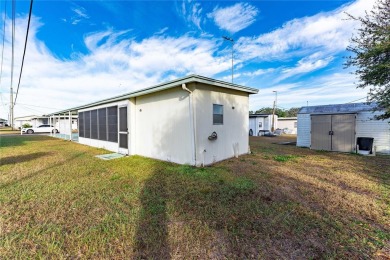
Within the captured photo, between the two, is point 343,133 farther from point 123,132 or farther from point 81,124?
point 81,124

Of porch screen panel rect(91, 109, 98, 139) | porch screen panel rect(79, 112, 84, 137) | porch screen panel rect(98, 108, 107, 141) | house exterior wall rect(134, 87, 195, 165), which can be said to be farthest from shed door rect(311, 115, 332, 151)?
porch screen panel rect(79, 112, 84, 137)

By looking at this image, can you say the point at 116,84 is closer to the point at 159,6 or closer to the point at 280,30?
the point at 159,6

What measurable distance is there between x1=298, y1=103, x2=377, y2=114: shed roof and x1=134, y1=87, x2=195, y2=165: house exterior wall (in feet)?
29.9

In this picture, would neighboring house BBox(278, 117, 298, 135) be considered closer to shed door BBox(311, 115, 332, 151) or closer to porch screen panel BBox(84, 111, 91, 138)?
shed door BBox(311, 115, 332, 151)

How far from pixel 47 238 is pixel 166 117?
4.72 m

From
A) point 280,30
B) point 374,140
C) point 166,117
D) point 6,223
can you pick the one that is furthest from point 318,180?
point 280,30

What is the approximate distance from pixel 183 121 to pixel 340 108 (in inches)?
387

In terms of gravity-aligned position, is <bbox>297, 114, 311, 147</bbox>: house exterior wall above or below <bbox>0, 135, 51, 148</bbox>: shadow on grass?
above

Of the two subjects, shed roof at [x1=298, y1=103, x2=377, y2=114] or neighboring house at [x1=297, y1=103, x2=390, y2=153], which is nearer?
neighboring house at [x1=297, y1=103, x2=390, y2=153]

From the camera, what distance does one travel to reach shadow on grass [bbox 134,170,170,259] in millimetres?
2029

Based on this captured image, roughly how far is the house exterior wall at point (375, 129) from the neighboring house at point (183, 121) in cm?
615

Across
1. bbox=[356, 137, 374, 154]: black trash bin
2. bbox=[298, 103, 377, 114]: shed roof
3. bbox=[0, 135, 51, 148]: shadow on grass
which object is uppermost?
bbox=[298, 103, 377, 114]: shed roof

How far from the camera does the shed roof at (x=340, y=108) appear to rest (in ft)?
30.3

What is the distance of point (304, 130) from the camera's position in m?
11.6
